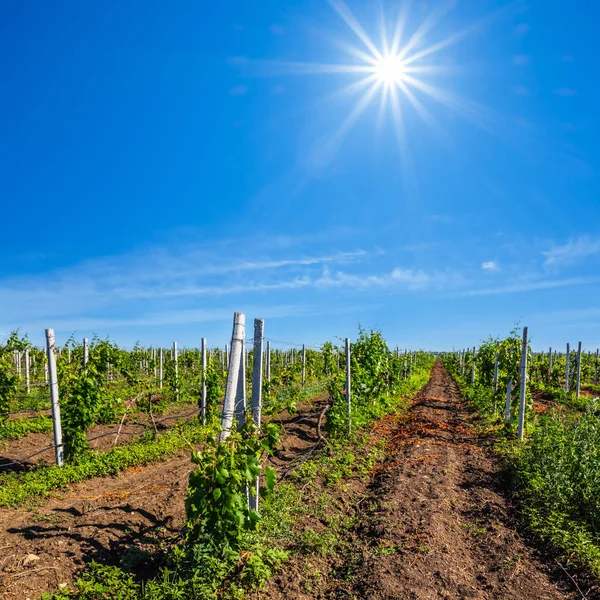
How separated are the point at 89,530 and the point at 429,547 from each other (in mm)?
4058

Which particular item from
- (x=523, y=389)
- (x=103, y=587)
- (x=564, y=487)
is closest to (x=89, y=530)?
(x=103, y=587)

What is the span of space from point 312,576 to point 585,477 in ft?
13.6

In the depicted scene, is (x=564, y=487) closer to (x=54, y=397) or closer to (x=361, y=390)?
(x=361, y=390)

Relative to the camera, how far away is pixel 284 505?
19.2 ft

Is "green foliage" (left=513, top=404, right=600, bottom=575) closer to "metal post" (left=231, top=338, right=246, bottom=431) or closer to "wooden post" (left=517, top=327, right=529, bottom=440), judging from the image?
"wooden post" (left=517, top=327, right=529, bottom=440)

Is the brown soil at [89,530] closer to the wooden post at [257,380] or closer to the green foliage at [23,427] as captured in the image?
the wooden post at [257,380]

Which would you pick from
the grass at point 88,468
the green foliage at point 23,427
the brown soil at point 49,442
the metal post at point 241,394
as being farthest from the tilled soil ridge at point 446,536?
the green foliage at point 23,427

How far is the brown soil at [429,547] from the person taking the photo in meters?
4.20

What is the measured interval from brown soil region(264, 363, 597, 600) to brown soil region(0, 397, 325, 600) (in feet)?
5.93

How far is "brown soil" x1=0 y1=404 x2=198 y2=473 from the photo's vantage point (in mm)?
8852

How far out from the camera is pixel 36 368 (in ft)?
73.9

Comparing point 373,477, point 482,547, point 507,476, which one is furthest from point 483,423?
point 482,547

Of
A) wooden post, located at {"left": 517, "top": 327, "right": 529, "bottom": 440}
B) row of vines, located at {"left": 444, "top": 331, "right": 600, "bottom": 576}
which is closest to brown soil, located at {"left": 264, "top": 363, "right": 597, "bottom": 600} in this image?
row of vines, located at {"left": 444, "top": 331, "right": 600, "bottom": 576}

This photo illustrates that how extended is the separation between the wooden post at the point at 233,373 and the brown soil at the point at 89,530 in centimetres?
162
